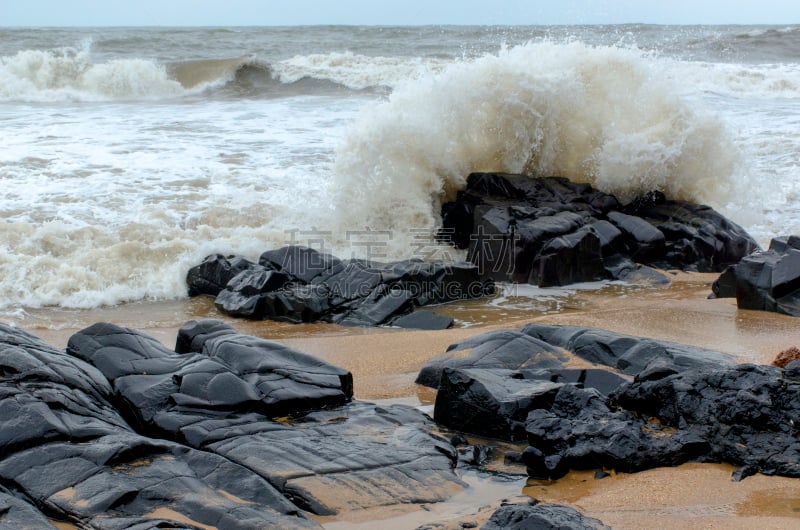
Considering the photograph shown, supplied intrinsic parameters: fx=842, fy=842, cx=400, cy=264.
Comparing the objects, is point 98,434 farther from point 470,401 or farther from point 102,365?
point 470,401

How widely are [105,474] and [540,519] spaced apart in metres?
1.60

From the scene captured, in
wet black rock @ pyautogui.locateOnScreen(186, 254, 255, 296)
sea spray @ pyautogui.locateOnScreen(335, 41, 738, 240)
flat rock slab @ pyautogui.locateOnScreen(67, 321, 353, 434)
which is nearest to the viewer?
flat rock slab @ pyautogui.locateOnScreen(67, 321, 353, 434)

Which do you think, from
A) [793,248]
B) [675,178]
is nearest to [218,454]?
[793,248]

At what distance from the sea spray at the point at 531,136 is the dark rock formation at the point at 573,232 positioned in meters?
0.40

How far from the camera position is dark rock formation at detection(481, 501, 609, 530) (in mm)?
2756

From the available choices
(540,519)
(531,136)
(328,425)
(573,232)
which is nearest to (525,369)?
(328,425)

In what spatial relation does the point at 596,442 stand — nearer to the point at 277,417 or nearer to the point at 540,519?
the point at 540,519

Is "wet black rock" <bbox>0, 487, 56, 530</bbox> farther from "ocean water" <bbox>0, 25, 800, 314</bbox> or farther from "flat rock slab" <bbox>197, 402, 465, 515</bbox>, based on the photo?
"ocean water" <bbox>0, 25, 800, 314</bbox>

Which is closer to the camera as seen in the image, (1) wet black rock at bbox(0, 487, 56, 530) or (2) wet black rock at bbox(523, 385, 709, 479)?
(1) wet black rock at bbox(0, 487, 56, 530)

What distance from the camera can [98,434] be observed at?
3.45 metres

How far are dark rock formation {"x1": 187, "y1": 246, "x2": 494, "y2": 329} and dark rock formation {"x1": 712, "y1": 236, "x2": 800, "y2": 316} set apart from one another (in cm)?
208

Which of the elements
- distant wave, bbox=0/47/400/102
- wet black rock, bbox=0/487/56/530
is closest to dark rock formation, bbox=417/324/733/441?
wet black rock, bbox=0/487/56/530

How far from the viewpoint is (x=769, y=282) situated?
6406mm

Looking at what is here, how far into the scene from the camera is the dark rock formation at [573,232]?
304 inches
